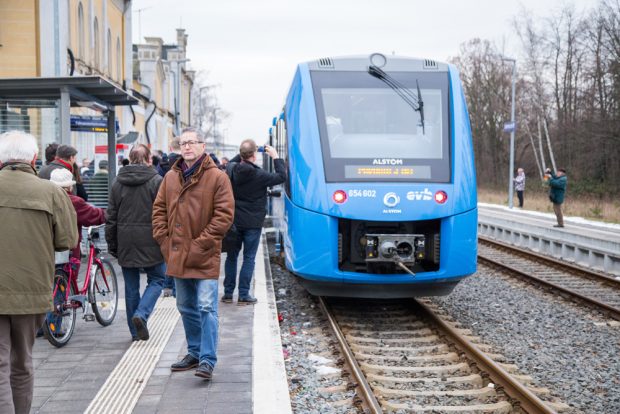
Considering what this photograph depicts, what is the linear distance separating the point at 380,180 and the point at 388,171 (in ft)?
0.52

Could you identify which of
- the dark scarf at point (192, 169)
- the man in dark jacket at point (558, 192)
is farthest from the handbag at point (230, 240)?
the man in dark jacket at point (558, 192)

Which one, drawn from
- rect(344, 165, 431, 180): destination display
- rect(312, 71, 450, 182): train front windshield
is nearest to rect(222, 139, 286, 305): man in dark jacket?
rect(312, 71, 450, 182): train front windshield

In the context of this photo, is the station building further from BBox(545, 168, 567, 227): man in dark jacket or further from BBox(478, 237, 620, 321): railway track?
BBox(545, 168, 567, 227): man in dark jacket

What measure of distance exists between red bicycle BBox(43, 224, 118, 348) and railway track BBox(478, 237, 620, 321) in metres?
6.09

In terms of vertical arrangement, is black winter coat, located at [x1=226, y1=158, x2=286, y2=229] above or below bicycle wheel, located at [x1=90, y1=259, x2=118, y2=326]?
above

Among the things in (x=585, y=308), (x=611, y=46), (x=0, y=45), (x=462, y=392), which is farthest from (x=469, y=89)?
(x=462, y=392)

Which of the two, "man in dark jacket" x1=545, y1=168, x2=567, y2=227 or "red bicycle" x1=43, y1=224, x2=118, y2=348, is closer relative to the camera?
"red bicycle" x1=43, y1=224, x2=118, y2=348

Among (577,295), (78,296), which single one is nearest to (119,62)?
(577,295)

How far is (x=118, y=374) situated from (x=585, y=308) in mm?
6590

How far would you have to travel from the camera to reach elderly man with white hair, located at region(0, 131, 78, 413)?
404cm

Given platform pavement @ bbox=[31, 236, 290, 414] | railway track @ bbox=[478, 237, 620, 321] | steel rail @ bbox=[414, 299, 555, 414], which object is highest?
platform pavement @ bbox=[31, 236, 290, 414]

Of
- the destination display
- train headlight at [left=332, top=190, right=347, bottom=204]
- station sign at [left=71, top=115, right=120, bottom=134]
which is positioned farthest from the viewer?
station sign at [left=71, top=115, right=120, bottom=134]

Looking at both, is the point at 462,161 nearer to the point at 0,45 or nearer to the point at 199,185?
the point at 199,185

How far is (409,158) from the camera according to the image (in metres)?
8.27
